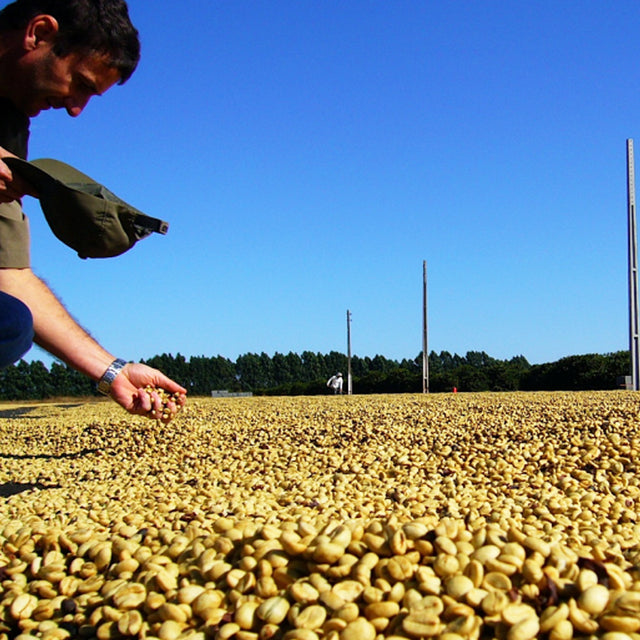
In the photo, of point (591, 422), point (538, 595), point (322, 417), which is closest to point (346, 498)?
point (538, 595)

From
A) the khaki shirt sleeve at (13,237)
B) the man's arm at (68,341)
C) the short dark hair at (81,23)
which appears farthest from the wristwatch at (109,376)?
the short dark hair at (81,23)

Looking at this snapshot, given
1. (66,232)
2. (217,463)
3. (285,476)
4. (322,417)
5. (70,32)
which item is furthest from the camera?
(322,417)

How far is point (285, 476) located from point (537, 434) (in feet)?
6.12


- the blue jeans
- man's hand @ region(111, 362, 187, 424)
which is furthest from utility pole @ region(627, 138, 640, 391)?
the blue jeans

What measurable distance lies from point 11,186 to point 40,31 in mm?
689

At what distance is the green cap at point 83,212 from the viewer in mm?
2217

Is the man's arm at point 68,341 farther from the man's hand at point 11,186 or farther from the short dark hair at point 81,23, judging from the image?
the short dark hair at point 81,23

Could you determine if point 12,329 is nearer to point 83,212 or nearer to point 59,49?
point 83,212

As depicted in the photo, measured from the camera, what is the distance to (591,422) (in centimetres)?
477

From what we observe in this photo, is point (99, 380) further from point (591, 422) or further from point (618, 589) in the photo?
point (591, 422)

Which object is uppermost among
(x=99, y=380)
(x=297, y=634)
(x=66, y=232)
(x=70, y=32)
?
(x=70, y=32)

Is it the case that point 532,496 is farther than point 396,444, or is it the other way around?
point 396,444

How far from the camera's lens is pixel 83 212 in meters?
2.27

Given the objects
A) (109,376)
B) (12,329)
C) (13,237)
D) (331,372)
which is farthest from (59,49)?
(331,372)
